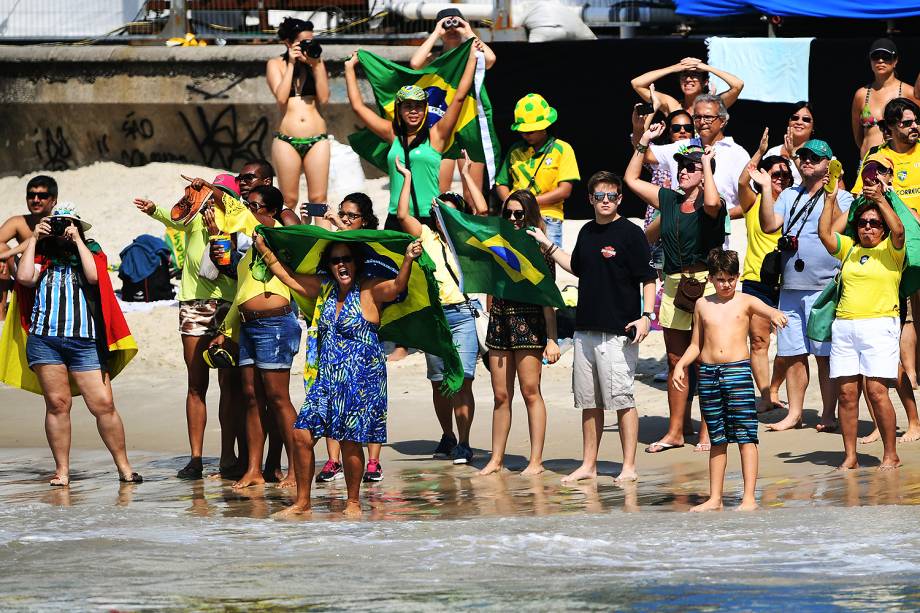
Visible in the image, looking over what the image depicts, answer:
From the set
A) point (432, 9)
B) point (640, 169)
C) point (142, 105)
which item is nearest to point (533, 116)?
point (640, 169)

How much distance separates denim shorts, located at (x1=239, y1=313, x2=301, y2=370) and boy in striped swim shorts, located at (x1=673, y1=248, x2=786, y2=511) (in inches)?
97.4

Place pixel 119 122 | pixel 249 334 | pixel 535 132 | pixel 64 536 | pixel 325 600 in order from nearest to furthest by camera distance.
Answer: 1. pixel 325 600
2. pixel 64 536
3. pixel 249 334
4. pixel 535 132
5. pixel 119 122

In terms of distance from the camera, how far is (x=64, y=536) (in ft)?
27.9

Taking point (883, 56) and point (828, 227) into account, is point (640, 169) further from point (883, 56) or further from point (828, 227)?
point (883, 56)

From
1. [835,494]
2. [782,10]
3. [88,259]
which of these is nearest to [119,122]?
[782,10]

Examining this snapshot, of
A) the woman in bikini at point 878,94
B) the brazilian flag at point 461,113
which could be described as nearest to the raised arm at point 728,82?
the woman in bikini at point 878,94

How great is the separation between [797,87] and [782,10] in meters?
1.16

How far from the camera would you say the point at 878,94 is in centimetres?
1207

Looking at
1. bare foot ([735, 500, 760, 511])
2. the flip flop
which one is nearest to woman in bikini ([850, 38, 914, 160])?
the flip flop

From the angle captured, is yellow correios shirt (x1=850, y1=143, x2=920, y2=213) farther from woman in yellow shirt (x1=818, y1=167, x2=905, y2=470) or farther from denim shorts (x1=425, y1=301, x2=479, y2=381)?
denim shorts (x1=425, y1=301, x2=479, y2=381)

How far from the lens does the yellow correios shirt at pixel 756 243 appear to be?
10781 millimetres

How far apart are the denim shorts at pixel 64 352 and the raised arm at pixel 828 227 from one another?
4.72m

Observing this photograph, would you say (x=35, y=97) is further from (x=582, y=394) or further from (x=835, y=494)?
(x=835, y=494)

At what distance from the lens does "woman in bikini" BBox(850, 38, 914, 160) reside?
471 inches
